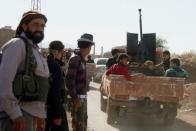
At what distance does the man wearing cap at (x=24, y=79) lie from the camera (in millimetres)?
3992

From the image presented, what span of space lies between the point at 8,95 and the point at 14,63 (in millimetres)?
281

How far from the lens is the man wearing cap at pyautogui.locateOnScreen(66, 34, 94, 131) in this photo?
666 cm

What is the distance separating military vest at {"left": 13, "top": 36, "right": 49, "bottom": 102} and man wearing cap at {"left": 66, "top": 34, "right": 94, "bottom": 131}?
2348 millimetres

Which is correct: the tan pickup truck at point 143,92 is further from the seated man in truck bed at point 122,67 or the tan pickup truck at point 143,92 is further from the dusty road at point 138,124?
the dusty road at point 138,124

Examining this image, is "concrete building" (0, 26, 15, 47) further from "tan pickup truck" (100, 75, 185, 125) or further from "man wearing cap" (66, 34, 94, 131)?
"man wearing cap" (66, 34, 94, 131)

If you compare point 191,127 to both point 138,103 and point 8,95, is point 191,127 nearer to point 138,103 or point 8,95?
point 138,103

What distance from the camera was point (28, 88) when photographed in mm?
4145

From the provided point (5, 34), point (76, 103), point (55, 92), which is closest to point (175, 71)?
point (76, 103)

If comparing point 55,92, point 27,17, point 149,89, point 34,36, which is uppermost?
point 27,17

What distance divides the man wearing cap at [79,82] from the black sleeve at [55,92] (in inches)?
40.3

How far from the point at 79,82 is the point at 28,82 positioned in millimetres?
2679

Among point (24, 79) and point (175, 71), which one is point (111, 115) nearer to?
point (175, 71)

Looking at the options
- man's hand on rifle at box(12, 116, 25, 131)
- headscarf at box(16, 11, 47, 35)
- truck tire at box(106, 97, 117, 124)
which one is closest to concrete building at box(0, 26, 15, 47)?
truck tire at box(106, 97, 117, 124)

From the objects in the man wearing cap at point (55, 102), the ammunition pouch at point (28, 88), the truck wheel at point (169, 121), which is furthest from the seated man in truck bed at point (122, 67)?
the ammunition pouch at point (28, 88)
